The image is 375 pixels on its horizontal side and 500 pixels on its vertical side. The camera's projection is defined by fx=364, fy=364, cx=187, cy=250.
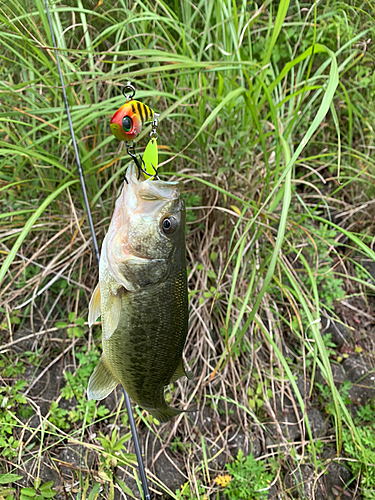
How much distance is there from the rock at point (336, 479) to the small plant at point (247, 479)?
397mm

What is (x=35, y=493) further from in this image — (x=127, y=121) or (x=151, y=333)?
(x=127, y=121)

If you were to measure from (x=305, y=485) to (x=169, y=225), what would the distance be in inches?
80.4

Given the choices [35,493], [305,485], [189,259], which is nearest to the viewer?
[35,493]

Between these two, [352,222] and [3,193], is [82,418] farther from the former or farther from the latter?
[352,222]

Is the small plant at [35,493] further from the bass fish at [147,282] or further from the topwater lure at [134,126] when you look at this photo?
the topwater lure at [134,126]

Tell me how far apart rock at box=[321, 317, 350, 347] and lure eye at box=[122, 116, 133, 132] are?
2305mm

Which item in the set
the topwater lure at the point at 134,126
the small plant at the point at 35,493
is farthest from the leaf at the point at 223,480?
the topwater lure at the point at 134,126

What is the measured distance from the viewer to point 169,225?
0.99 metres

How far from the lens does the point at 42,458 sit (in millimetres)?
1967

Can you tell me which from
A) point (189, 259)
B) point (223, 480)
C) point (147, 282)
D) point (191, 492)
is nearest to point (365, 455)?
point (223, 480)

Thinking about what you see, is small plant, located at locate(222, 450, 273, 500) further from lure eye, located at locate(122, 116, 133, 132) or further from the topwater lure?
lure eye, located at locate(122, 116, 133, 132)

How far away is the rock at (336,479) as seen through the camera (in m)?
2.20

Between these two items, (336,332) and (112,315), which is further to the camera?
(336,332)

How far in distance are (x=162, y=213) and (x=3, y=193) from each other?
5.41ft
